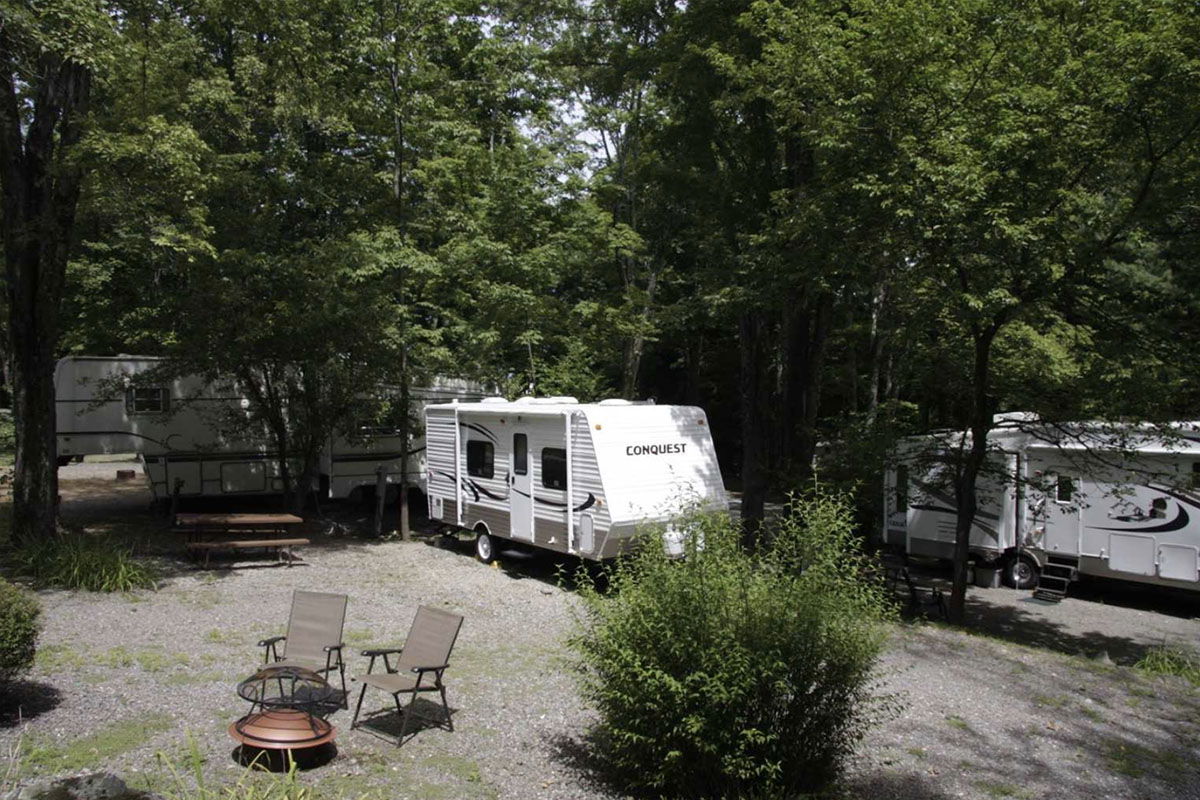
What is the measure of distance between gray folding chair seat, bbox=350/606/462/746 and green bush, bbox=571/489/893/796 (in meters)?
1.42

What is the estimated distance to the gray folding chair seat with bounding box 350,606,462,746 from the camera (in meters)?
6.50

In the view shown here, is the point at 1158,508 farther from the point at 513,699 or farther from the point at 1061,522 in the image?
the point at 513,699

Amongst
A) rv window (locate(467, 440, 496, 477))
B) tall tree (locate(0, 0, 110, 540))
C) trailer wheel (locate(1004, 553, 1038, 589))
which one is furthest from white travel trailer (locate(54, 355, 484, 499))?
trailer wheel (locate(1004, 553, 1038, 589))

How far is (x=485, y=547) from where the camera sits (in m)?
14.9

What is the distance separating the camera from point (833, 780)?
559cm

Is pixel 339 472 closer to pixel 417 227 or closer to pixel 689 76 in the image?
pixel 417 227

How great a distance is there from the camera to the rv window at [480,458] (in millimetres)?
14750

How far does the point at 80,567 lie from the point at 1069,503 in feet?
47.6

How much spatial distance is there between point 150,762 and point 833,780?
4.50 meters

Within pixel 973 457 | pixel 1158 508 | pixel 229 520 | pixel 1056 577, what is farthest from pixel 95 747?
pixel 1158 508

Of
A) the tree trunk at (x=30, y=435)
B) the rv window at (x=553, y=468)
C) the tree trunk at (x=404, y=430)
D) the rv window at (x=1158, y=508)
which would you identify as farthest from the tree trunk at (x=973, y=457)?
the tree trunk at (x=30, y=435)

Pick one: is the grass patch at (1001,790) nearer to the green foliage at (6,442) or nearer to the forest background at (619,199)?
the forest background at (619,199)

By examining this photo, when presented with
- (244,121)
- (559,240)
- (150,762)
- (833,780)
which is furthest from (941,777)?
(244,121)

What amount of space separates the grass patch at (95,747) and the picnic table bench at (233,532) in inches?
274
